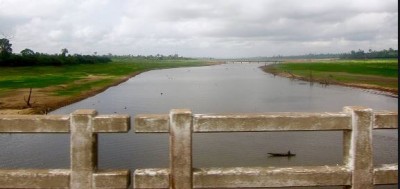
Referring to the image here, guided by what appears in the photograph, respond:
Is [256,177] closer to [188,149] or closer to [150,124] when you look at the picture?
[188,149]

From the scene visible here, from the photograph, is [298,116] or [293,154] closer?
[298,116]

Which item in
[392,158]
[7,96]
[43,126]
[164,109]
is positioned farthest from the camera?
[7,96]

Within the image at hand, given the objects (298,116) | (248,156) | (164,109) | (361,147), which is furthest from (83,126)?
(164,109)

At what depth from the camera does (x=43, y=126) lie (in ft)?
17.9

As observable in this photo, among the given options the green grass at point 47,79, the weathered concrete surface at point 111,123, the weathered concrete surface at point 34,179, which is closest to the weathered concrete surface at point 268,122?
the weathered concrete surface at point 111,123

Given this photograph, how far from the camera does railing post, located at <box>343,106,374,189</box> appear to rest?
565 cm

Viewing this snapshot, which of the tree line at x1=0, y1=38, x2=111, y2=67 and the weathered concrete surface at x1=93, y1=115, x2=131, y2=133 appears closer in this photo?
the weathered concrete surface at x1=93, y1=115, x2=131, y2=133

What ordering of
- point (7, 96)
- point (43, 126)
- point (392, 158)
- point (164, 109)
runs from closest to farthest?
point (43, 126) → point (392, 158) → point (164, 109) → point (7, 96)

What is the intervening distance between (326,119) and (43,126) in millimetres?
3968

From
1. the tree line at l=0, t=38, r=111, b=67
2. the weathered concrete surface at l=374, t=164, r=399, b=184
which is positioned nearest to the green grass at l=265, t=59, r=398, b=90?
the weathered concrete surface at l=374, t=164, r=399, b=184

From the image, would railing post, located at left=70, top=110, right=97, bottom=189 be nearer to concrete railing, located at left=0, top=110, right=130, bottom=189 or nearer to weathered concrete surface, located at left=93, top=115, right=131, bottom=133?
concrete railing, located at left=0, top=110, right=130, bottom=189

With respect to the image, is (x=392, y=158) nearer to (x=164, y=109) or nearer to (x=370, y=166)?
(x=370, y=166)

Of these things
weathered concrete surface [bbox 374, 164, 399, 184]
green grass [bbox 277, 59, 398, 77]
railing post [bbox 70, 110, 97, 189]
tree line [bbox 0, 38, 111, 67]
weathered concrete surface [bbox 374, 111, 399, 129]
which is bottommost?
weathered concrete surface [bbox 374, 164, 399, 184]

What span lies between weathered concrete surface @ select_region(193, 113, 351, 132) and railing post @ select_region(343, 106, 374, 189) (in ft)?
0.50
